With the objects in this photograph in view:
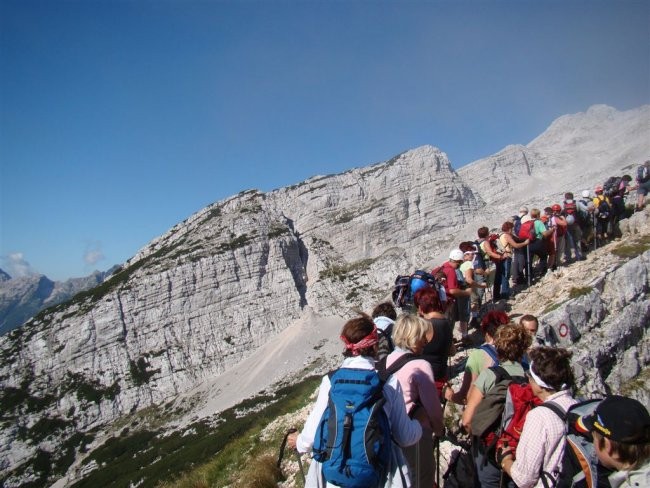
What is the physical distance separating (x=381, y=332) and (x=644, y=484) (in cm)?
319

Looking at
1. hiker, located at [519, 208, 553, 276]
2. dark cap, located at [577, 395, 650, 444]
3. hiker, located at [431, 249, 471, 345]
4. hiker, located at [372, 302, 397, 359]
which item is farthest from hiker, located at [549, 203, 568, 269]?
dark cap, located at [577, 395, 650, 444]

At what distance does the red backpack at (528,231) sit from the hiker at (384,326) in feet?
25.1

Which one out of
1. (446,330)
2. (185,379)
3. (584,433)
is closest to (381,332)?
(446,330)

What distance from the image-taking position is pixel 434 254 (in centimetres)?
10619

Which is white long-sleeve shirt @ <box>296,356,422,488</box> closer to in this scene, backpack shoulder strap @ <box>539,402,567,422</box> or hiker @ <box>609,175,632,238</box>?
backpack shoulder strap @ <box>539,402,567,422</box>

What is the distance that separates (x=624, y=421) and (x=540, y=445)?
1045 mm

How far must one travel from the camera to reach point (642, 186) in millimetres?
16266

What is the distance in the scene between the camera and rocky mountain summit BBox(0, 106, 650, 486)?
81.8 metres

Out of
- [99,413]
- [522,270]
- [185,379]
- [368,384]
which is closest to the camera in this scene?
[368,384]

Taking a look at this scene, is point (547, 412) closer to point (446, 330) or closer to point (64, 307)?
point (446, 330)

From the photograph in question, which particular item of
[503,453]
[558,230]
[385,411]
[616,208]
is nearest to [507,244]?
[558,230]

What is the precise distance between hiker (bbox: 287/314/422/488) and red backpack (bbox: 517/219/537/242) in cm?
1011

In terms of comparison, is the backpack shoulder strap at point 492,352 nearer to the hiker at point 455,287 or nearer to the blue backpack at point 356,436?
the blue backpack at point 356,436

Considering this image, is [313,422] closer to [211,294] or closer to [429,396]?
[429,396]
